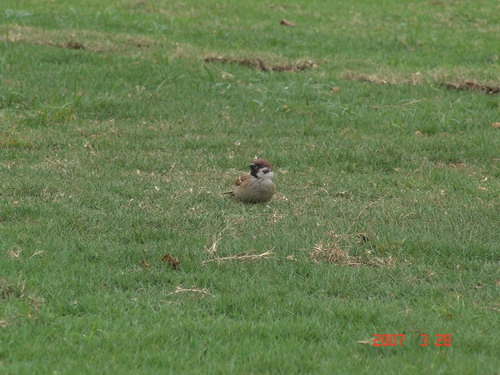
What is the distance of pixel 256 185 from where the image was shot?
8.64m

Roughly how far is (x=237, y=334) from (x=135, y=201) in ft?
10.1

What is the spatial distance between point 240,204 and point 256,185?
11.7 inches

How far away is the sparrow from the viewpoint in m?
8.65

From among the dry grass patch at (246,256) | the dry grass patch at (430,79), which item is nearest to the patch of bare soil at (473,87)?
the dry grass patch at (430,79)

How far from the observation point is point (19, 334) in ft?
18.4

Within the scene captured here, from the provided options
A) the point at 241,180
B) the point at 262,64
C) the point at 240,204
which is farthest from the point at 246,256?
the point at 262,64

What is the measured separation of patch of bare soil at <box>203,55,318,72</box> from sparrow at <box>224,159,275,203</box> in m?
5.96

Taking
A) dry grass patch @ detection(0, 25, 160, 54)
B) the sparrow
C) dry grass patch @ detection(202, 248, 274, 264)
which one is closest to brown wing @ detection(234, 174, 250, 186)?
the sparrow

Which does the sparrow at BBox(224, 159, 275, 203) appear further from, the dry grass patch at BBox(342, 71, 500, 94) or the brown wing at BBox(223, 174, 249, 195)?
the dry grass patch at BBox(342, 71, 500, 94)

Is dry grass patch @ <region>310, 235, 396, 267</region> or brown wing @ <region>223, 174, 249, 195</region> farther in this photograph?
brown wing @ <region>223, 174, 249, 195</region>

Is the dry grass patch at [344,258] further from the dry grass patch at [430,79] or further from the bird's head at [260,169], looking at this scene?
the dry grass patch at [430,79]

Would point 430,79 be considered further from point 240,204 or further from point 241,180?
point 240,204

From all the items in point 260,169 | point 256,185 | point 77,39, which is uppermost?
point 260,169
